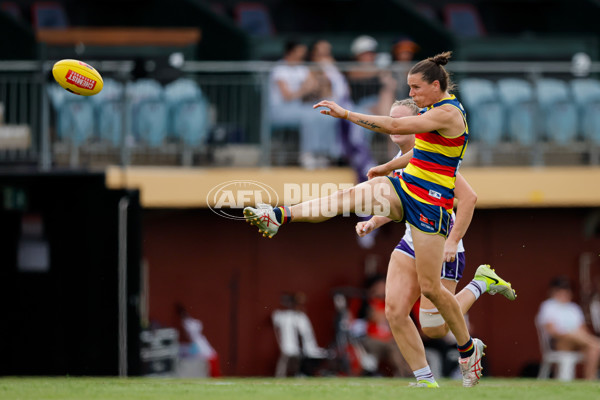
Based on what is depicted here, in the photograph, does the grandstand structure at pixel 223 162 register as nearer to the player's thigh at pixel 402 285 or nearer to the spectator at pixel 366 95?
the spectator at pixel 366 95

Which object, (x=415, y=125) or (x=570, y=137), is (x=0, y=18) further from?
(x=415, y=125)

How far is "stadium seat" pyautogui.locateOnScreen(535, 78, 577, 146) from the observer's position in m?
14.9

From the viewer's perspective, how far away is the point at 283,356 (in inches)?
628

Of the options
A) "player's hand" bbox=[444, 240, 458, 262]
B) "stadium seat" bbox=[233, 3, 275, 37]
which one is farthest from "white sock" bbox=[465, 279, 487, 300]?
"stadium seat" bbox=[233, 3, 275, 37]

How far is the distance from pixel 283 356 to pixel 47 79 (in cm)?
491

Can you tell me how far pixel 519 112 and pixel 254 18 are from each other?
480cm

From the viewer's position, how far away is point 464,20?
18.3m

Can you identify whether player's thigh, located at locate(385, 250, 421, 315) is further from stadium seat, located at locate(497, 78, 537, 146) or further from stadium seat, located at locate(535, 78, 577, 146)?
stadium seat, located at locate(535, 78, 577, 146)

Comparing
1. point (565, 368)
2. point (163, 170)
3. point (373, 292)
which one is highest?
point (163, 170)

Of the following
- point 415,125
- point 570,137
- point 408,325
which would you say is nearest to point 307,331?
point 570,137

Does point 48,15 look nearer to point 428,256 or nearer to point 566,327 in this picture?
point 566,327

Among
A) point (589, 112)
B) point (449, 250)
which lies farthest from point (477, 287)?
point (589, 112)

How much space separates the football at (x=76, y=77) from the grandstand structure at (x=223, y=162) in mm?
3712

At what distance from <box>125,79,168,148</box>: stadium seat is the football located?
441 cm
